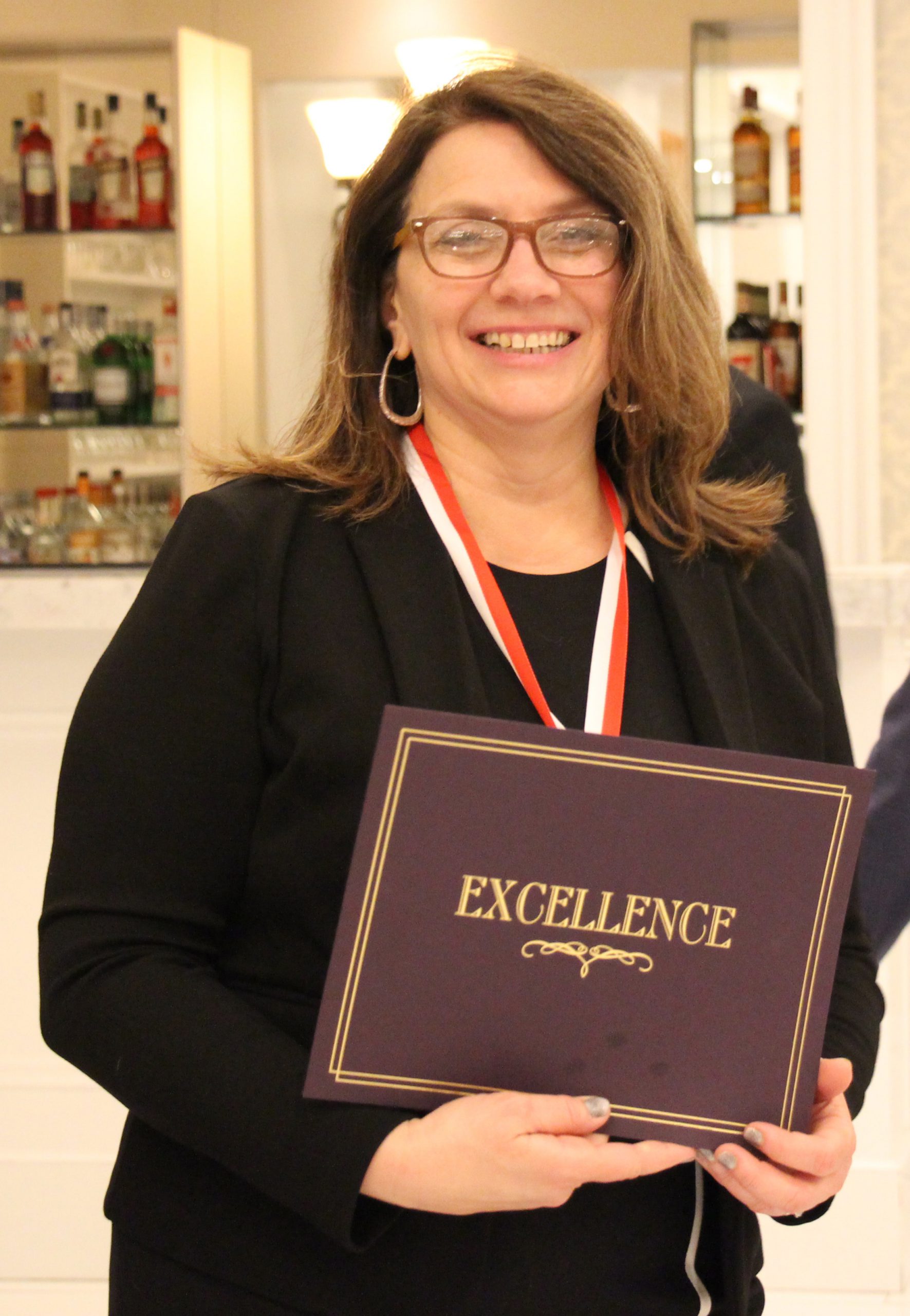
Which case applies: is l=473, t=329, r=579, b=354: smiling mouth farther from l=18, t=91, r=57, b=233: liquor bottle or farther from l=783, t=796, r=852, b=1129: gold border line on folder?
l=18, t=91, r=57, b=233: liquor bottle

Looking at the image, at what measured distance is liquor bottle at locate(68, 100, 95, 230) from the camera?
4371 mm

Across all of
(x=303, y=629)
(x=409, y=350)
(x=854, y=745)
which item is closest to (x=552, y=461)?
(x=409, y=350)

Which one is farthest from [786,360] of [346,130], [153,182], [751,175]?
[153,182]

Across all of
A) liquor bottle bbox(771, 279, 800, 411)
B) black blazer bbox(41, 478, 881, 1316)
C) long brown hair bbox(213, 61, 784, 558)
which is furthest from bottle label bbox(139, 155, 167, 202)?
black blazer bbox(41, 478, 881, 1316)

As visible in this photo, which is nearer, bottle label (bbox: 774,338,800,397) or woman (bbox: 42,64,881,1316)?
woman (bbox: 42,64,881,1316)

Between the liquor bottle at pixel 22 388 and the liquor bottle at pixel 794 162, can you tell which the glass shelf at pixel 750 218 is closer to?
the liquor bottle at pixel 794 162

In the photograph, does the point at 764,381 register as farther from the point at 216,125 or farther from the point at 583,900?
the point at 583,900

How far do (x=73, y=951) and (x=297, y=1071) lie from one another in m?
0.19

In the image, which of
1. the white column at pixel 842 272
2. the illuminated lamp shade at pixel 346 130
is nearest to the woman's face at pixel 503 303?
the white column at pixel 842 272

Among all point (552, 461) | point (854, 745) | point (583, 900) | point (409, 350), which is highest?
point (409, 350)

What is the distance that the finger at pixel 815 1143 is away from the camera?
0.98 m

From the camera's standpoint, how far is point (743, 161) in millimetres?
3953

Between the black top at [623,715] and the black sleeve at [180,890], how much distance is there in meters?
0.19

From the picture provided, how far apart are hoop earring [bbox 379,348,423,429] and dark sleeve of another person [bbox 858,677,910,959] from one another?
52cm
